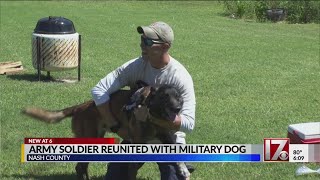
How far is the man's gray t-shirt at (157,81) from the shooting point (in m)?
4.41

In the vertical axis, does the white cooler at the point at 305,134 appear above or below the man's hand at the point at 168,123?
below

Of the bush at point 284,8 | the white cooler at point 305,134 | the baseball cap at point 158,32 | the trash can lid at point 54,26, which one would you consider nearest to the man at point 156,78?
the baseball cap at point 158,32

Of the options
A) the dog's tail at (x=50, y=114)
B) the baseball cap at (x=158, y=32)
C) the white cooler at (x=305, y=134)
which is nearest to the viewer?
the baseball cap at (x=158, y=32)

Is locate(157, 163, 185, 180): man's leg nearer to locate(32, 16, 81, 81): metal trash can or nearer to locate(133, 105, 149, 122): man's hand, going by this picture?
locate(133, 105, 149, 122): man's hand

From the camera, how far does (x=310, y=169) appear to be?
5375 millimetres

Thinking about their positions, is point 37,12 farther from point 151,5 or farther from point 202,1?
point 202,1

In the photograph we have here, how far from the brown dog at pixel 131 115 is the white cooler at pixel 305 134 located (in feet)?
4.55

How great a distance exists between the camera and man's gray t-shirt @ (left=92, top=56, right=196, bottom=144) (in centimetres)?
441

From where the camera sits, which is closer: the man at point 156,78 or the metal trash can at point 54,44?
the man at point 156,78

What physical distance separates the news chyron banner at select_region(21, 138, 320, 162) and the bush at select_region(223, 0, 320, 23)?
19.5 metres

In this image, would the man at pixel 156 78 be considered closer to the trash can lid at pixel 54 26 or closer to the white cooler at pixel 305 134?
the white cooler at pixel 305 134

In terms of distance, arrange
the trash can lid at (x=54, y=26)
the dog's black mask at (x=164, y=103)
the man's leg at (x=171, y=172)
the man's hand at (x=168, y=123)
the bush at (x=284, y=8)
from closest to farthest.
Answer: the dog's black mask at (x=164, y=103) → the man's hand at (x=168, y=123) → the man's leg at (x=171, y=172) → the trash can lid at (x=54, y=26) → the bush at (x=284, y=8)

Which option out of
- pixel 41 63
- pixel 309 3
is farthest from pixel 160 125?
pixel 309 3

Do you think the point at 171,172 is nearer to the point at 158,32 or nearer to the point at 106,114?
the point at 106,114
